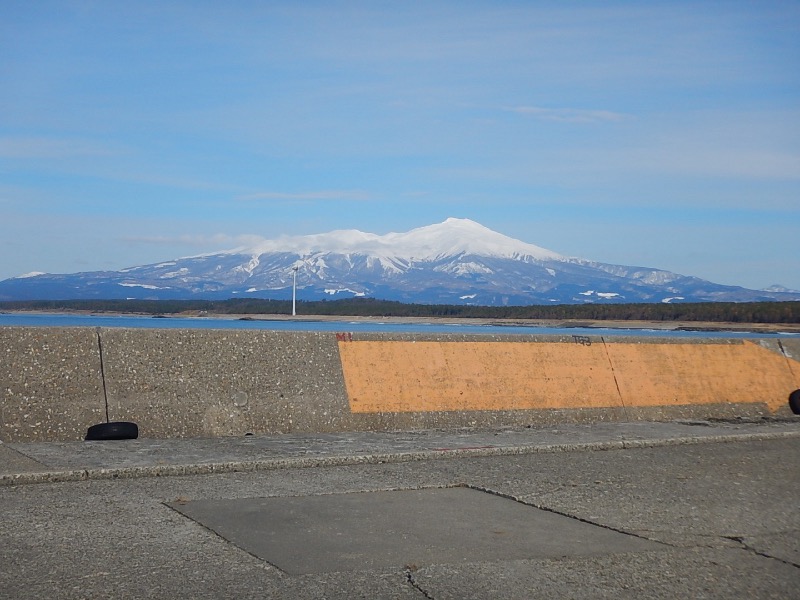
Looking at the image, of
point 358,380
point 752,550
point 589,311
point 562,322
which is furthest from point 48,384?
point 589,311

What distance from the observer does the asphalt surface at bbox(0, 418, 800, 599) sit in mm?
5184

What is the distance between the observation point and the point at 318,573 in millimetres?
5273

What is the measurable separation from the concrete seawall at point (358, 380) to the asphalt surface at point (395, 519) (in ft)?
1.51

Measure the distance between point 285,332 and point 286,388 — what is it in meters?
0.73

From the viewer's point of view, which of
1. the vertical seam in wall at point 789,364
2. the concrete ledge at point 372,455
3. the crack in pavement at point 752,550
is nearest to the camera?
the crack in pavement at point 752,550

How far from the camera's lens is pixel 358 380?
35.1ft

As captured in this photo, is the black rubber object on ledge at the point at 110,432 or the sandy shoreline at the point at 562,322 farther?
the sandy shoreline at the point at 562,322

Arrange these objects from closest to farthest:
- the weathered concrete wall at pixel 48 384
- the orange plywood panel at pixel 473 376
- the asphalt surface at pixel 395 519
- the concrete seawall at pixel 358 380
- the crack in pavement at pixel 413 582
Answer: the crack in pavement at pixel 413 582 → the asphalt surface at pixel 395 519 → the weathered concrete wall at pixel 48 384 → the concrete seawall at pixel 358 380 → the orange plywood panel at pixel 473 376

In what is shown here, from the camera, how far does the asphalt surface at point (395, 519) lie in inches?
204

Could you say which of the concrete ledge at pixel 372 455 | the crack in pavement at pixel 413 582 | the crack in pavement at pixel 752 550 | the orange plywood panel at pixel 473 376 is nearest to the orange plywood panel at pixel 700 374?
the orange plywood panel at pixel 473 376

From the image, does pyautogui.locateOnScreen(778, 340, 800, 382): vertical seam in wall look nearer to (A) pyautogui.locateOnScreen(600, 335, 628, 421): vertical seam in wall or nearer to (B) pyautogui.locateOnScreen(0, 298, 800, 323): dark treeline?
(A) pyautogui.locateOnScreen(600, 335, 628, 421): vertical seam in wall

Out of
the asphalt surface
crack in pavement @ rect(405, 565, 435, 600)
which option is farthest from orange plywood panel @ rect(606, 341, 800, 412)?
crack in pavement @ rect(405, 565, 435, 600)

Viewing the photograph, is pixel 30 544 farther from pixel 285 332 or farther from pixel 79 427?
pixel 285 332

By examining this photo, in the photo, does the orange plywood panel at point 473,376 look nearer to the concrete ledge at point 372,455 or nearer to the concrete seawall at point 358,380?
the concrete seawall at point 358,380
